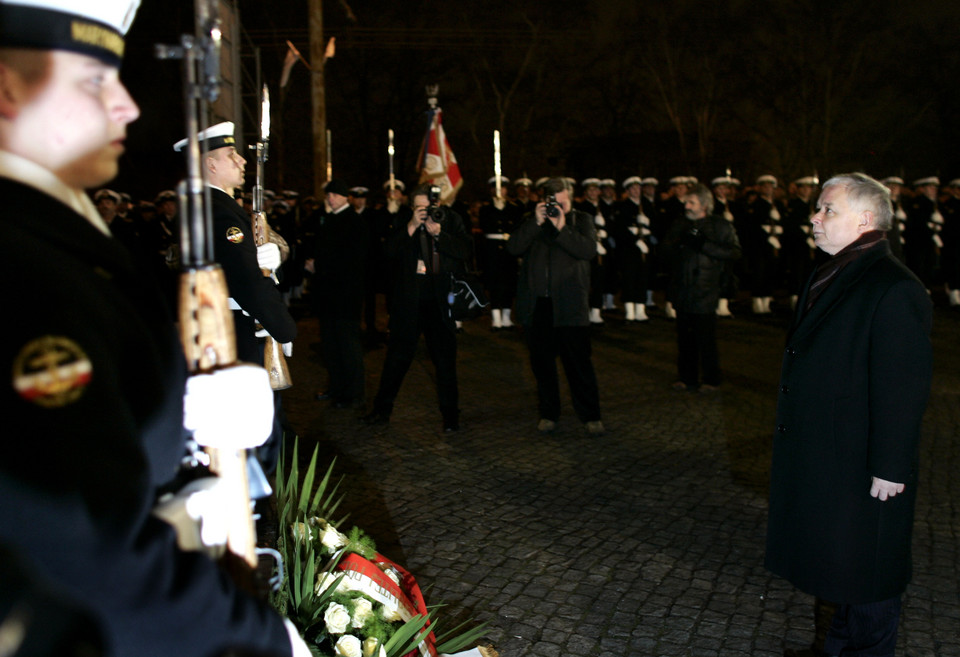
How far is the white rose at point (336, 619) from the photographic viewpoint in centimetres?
256

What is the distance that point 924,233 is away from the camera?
14.7 metres

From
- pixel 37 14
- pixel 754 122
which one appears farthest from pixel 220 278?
pixel 754 122

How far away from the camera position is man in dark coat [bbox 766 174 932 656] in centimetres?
297

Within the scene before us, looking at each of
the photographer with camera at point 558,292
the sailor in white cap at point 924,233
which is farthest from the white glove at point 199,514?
the sailor in white cap at point 924,233

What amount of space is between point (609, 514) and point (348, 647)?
2.71 meters

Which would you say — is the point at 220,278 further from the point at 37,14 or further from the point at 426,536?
the point at 426,536

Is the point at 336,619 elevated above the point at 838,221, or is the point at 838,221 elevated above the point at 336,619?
the point at 838,221

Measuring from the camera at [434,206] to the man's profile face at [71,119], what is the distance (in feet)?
17.7

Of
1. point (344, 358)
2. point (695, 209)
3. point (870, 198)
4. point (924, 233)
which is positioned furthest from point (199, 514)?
point (924, 233)

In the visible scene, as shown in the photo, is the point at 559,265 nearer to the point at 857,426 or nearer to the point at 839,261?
the point at 839,261

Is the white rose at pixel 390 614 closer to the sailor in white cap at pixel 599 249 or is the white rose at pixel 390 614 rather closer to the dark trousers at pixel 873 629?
the dark trousers at pixel 873 629

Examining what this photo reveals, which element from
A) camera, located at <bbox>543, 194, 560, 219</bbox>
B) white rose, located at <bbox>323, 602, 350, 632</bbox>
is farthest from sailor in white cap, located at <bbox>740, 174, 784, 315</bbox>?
white rose, located at <bbox>323, 602, 350, 632</bbox>

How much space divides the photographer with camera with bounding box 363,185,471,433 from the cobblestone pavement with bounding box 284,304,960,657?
0.51 metres

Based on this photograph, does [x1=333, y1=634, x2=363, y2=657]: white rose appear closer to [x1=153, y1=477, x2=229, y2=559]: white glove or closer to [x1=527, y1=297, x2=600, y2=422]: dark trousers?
[x1=153, y1=477, x2=229, y2=559]: white glove
